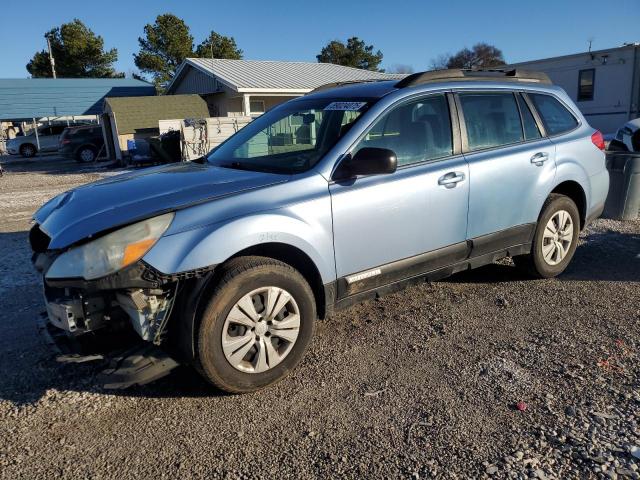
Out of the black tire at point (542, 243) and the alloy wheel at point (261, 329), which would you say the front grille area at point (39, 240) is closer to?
the alloy wheel at point (261, 329)

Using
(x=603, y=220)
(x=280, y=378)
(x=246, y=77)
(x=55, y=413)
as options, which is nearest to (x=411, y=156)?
(x=280, y=378)

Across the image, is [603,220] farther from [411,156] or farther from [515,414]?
[515,414]

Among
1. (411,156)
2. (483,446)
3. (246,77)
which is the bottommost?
(483,446)

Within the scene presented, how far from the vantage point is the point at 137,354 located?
9.53 feet

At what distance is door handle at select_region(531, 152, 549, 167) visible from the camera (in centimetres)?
454

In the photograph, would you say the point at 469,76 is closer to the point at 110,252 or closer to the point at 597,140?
the point at 597,140

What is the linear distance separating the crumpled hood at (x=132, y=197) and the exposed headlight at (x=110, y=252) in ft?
0.18

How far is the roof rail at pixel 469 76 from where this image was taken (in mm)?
4043

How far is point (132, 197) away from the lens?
3.22 metres

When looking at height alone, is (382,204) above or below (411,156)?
below

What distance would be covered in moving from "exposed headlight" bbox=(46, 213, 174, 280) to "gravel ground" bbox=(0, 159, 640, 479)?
0.90 m

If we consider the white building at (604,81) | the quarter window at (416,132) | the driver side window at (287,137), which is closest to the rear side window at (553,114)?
the quarter window at (416,132)

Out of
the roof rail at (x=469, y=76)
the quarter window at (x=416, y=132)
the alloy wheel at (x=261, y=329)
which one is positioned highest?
the roof rail at (x=469, y=76)

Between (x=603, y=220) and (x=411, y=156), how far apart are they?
4886 mm
